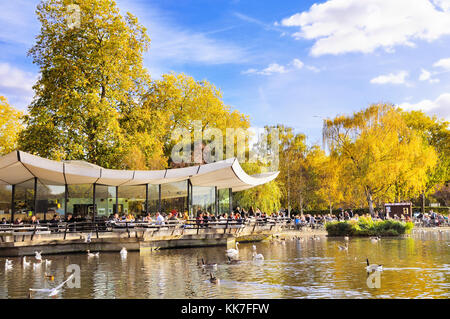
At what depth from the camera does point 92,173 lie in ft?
89.9

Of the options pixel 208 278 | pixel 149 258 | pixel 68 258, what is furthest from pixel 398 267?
pixel 68 258

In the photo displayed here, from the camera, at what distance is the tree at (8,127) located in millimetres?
46531

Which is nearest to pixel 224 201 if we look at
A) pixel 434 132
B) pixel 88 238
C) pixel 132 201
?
pixel 132 201

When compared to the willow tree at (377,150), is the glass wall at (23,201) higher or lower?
lower

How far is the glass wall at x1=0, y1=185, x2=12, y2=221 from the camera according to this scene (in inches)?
1176

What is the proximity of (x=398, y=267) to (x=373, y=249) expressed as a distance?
724 centimetres

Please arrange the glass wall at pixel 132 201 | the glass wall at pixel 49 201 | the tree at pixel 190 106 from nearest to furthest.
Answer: the glass wall at pixel 49 201 → the glass wall at pixel 132 201 → the tree at pixel 190 106

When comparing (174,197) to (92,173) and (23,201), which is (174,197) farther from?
(23,201)

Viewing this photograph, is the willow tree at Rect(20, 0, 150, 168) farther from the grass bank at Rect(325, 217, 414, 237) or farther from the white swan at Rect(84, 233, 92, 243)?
the grass bank at Rect(325, 217, 414, 237)

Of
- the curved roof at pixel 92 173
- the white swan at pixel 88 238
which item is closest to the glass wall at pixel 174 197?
the curved roof at pixel 92 173

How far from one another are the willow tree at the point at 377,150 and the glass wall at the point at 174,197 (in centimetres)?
2049

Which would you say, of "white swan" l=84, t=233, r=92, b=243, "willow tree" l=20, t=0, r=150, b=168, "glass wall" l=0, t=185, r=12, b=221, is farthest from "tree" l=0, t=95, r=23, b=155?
"white swan" l=84, t=233, r=92, b=243

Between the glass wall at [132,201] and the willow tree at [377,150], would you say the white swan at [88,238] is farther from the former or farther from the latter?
the willow tree at [377,150]

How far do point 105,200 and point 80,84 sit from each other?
9.06 meters
